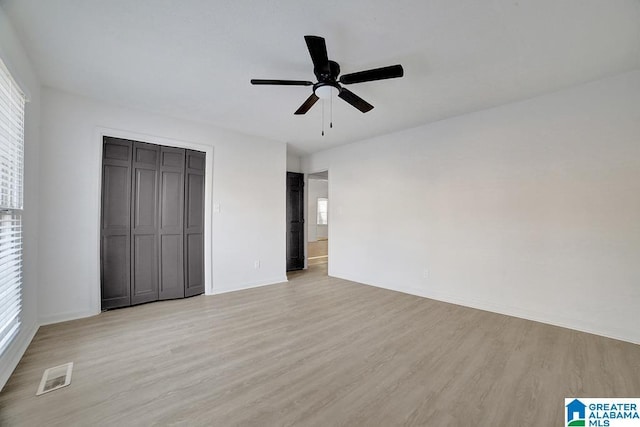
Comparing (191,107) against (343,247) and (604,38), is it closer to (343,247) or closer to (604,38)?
(343,247)

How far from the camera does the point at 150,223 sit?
3.48 m

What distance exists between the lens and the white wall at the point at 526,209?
2523 mm

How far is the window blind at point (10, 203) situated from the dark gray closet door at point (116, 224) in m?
0.94

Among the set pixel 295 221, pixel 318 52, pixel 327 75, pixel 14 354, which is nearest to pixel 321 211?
pixel 295 221

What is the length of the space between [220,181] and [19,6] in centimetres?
254

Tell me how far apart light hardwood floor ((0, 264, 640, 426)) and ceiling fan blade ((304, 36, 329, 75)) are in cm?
234

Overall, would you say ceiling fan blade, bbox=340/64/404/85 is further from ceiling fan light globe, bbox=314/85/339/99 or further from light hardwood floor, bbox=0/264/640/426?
light hardwood floor, bbox=0/264/640/426

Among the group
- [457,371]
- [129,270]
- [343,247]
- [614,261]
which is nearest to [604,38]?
[614,261]

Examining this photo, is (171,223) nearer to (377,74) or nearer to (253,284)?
(253,284)

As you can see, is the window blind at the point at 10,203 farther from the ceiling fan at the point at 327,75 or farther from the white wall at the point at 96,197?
the ceiling fan at the point at 327,75

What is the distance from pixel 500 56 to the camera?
2244 millimetres

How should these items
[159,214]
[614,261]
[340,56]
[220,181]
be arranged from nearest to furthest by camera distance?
1. [340,56]
2. [614,261]
3. [159,214]
4. [220,181]

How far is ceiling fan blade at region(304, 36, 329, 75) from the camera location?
1.68 metres

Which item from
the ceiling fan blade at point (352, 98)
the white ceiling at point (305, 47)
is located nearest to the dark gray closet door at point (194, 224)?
the white ceiling at point (305, 47)
